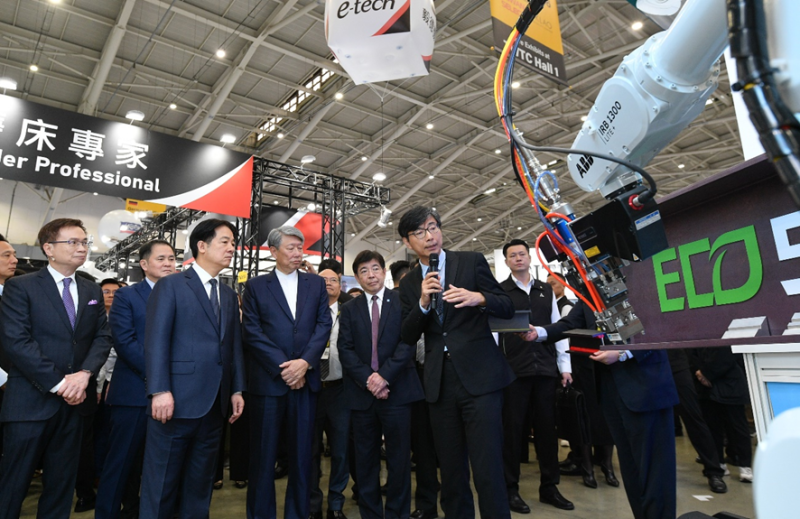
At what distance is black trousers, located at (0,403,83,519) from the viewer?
6.98 ft

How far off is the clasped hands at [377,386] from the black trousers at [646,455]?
3.80ft

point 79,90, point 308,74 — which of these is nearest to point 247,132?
point 308,74

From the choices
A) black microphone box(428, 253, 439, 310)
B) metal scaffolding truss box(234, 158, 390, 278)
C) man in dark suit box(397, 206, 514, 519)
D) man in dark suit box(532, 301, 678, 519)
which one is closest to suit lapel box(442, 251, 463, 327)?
man in dark suit box(397, 206, 514, 519)

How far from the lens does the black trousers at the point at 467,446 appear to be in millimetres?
1957

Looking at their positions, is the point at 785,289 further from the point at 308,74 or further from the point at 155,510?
the point at 308,74

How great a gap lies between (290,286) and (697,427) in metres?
2.93

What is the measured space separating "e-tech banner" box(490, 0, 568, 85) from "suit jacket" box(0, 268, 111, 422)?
9.87 ft

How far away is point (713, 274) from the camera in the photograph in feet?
4.04

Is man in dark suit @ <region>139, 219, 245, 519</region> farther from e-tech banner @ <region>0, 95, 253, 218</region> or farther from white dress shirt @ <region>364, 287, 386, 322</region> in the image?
e-tech banner @ <region>0, 95, 253, 218</region>

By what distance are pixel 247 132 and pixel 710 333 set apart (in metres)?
13.4

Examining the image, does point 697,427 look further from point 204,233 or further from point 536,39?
point 204,233

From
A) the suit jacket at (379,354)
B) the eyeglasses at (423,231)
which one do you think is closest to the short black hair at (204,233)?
the suit jacket at (379,354)

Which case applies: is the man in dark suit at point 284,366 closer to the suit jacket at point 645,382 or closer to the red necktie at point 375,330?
the red necktie at point 375,330

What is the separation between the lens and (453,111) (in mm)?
12516
